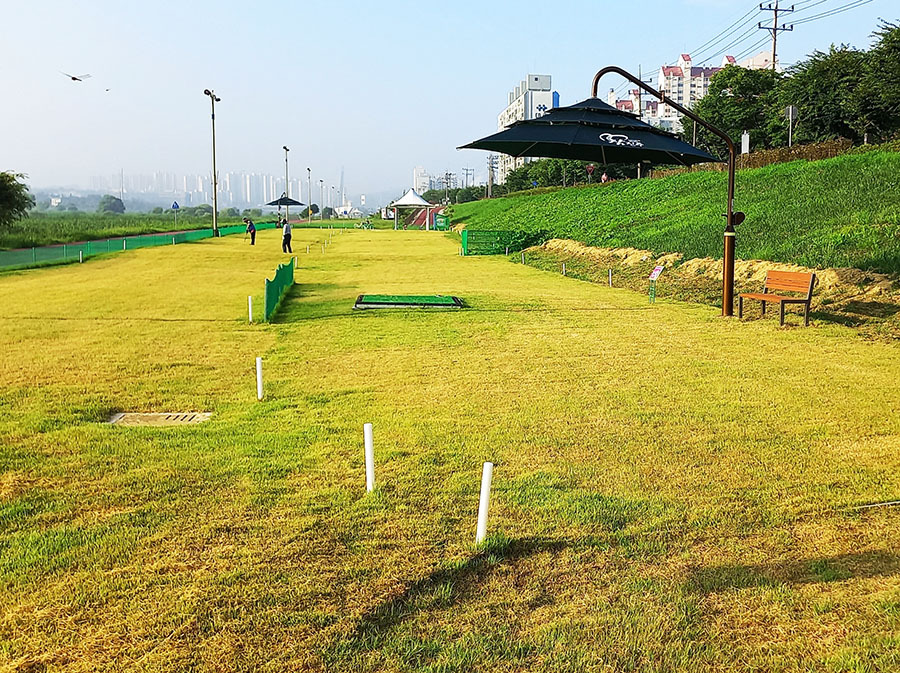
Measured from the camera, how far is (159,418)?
856 centimetres

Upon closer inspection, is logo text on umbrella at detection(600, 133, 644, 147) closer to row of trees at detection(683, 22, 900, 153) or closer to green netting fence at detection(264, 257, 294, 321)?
green netting fence at detection(264, 257, 294, 321)

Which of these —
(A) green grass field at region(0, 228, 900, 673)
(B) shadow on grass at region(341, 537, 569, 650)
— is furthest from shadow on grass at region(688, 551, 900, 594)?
(B) shadow on grass at region(341, 537, 569, 650)

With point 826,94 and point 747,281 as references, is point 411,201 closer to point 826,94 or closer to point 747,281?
point 826,94

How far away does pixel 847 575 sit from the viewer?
4785 mm

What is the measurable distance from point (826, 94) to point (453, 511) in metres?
47.5

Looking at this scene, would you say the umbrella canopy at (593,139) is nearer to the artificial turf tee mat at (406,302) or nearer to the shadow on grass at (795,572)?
the shadow on grass at (795,572)

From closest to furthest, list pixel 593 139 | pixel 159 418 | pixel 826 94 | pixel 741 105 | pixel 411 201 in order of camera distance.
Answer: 1. pixel 593 139
2. pixel 159 418
3. pixel 826 94
4. pixel 741 105
5. pixel 411 201

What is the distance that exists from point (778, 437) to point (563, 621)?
4348 mm

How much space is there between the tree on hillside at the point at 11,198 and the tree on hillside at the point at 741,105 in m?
47.5

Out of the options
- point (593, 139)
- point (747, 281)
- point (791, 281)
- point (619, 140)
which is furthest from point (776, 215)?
point (593, 139)

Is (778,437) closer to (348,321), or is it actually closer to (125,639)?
(125,639)

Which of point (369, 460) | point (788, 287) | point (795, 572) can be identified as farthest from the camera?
point (788, 287)

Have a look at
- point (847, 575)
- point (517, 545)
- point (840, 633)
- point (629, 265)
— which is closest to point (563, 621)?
point (517, 545)

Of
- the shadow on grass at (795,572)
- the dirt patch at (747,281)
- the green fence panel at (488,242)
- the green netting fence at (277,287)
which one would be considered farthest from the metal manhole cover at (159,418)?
the green fence panel at (488,242)
